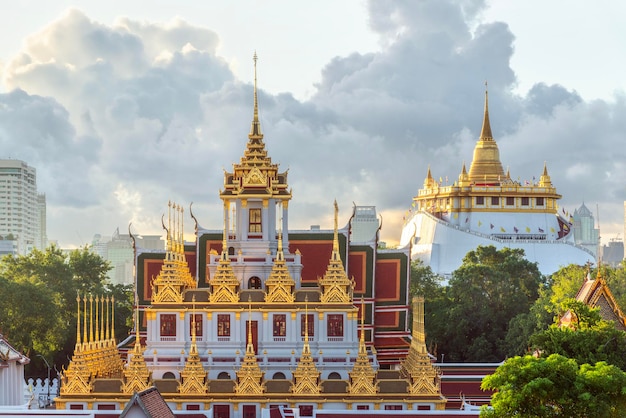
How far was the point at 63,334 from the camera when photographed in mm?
69125

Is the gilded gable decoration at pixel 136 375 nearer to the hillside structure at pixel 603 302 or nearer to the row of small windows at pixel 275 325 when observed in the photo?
the row of small windows at pixel 275 325

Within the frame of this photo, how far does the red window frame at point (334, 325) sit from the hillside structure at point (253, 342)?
0.04 meters

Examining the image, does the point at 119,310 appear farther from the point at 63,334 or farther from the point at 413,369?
the point at 413,369

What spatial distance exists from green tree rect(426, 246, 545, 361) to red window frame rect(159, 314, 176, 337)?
20.9 metres

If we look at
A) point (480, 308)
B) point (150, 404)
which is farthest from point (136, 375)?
point (480, 308)

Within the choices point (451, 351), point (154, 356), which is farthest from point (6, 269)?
point (154, 356)

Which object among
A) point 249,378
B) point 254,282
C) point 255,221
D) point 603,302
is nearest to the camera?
point 249,378

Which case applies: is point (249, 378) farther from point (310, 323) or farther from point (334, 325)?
point (334, 325)

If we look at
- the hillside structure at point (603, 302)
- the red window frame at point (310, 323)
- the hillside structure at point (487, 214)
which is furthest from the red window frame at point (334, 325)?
the hillside structure at point (487, 214)

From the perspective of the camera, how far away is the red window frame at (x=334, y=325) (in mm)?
51906

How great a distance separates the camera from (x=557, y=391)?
3838 centimetres

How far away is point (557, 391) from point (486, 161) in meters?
85.9

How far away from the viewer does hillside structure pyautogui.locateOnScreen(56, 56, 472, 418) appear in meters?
49.2

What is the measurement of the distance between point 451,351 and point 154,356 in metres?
23.2
